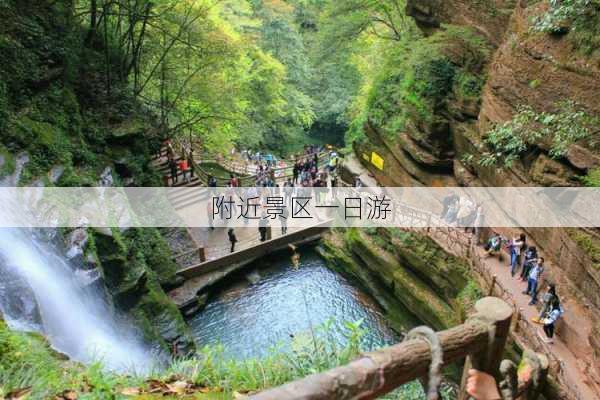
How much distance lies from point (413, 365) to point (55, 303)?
9.00m

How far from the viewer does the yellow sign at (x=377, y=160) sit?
1810 centimetres

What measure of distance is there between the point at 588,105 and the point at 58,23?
47.3ft

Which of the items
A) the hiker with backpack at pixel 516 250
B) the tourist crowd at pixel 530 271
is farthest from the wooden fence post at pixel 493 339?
the hiker with backpack at pixel 516 250

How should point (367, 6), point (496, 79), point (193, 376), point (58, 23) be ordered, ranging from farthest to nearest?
point (367, 6), point (58, 23), point (496, 79), point (193, 376)

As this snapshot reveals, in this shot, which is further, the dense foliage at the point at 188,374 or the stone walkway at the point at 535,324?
the stone walkway at the point at 535,324

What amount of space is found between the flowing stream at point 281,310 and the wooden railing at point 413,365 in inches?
405

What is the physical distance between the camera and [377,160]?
18344mm

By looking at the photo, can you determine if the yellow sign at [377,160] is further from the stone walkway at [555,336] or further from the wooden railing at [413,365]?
the wooden railing at [413,365]

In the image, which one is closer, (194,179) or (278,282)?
(278,282)

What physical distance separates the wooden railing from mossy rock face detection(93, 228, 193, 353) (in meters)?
11.0

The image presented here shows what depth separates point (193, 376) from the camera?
502 cm

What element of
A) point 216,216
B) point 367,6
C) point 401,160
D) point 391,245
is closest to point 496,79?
point 401,160

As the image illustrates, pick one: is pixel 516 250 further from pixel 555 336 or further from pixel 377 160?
pixel 377 160

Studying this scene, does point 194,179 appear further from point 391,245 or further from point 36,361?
point 36,361
